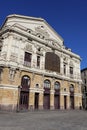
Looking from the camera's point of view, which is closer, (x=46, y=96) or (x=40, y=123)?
(x=40, y=123)

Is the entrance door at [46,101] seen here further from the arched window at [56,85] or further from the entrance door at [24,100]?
the entrance door at [24,100]

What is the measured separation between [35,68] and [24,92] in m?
4.96

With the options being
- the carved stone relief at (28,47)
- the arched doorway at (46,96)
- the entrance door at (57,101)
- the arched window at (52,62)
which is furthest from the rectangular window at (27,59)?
the entrance door at (57,101)

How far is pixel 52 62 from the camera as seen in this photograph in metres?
30.3

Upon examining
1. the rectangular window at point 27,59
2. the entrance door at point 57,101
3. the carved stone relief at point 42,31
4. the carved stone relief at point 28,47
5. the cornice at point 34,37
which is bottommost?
the entrance door at point 57,101

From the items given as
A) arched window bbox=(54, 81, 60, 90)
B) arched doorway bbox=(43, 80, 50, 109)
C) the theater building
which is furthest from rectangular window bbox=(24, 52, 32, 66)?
arched window bbox=(54, 81, 60, 90)

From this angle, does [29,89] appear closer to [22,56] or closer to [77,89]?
[22,56]

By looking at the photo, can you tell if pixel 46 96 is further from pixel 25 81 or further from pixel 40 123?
pixel 40 123

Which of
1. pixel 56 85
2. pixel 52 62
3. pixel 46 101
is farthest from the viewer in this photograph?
pixel 52 62

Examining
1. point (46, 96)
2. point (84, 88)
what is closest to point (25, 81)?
point (46, 96)

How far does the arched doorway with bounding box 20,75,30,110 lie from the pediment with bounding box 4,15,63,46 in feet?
32.8

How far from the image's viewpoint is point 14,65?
23000 mm

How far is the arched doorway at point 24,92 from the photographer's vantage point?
77.5 feet

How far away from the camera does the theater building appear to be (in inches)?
887
